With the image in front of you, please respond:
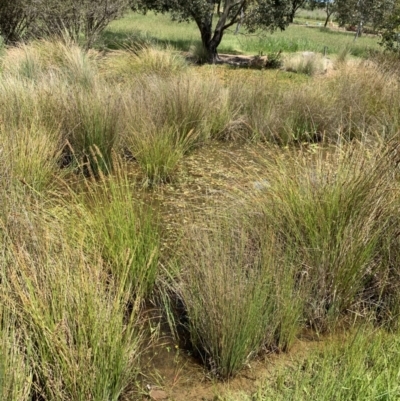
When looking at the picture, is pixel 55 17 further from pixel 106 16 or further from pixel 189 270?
pixel 189 270

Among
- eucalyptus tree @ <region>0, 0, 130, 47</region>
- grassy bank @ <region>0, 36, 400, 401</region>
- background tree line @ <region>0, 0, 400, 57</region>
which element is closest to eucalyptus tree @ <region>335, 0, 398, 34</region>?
background tree line @ <region>0, 0, 400, 57</region>

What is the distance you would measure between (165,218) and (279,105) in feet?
9.93

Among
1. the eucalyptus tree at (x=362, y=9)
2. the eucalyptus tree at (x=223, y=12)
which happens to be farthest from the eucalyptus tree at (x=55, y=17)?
the eucalyptus tree at (x=362, y=9)

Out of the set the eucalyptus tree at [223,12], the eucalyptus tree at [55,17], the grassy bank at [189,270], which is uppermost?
the eucalyptus tree at [223,12]

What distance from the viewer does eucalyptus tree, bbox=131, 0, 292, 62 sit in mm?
12758

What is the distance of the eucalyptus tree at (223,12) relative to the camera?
1276 cm

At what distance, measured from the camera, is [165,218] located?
11.2ft

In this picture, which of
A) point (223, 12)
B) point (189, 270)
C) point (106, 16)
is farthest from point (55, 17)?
point (189, 270)

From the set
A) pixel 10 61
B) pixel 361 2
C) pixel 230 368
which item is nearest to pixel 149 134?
pixel 230 368

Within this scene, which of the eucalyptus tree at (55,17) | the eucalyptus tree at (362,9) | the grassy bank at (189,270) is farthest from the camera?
the eucalyptus tree at (362,9)

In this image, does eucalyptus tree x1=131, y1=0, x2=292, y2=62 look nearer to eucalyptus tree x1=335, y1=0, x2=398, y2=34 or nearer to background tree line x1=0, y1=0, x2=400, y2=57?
background tree line x1=0, y1=0, x2=400, y2=57

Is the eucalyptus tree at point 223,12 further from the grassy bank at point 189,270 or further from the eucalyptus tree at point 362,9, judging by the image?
the eucalyptus tree at point 362,9

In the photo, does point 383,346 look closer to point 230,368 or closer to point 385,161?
point 230,368

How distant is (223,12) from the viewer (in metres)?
13.5
